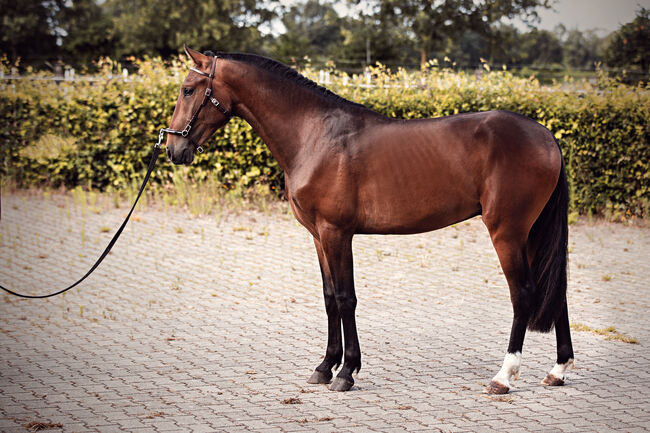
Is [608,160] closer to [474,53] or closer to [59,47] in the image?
[59,47]

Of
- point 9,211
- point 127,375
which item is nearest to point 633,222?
point 127,375

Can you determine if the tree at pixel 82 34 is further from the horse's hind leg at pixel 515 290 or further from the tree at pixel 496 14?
the horse's hind leg at pixel 515 290

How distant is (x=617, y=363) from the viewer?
18.3 ft

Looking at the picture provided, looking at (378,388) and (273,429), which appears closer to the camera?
(273,429)

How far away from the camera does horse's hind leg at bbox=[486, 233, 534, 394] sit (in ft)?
16.1

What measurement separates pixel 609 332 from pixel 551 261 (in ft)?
5.97

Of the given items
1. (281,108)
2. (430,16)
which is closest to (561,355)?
(281,108)

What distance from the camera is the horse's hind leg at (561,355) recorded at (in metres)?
5.08

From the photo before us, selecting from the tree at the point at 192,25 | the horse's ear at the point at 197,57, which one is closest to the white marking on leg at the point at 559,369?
the horse's ear at the point at 197,57

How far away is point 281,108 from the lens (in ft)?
17.0

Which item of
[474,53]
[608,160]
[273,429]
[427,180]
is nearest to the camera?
[273,429]

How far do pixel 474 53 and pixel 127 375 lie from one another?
6126cm

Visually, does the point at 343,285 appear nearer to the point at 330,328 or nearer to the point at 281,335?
the point at 330,328

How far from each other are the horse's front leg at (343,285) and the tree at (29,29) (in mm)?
46129
